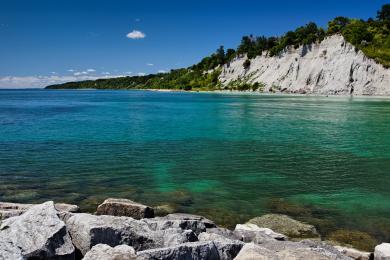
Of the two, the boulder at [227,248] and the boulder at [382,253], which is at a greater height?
the boulder at [227,248]

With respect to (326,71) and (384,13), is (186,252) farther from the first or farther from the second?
(384,13)

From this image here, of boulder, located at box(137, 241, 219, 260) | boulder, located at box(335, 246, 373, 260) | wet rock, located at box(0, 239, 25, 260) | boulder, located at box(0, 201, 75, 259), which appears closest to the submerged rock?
boulder, located at box(335, 246, 373, 260)

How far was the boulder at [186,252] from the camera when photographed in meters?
8.39

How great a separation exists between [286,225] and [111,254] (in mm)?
8000

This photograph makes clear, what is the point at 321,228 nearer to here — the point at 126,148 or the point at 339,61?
the point at 126,148

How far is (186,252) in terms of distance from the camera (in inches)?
344

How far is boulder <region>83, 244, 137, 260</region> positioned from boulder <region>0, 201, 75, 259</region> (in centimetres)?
100

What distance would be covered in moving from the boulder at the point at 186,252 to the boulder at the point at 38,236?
173 cm

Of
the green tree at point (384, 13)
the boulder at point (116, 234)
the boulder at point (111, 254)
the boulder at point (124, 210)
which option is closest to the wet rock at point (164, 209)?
the boulder at point (124, 210)

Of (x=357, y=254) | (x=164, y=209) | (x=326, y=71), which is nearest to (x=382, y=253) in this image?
(x=357, y=254)

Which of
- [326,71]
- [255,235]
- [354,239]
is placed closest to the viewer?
[255,235]

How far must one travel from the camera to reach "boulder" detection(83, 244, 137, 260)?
299 inches

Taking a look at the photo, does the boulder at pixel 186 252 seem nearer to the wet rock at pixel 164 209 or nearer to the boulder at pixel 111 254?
the boulder at pixel 111 254

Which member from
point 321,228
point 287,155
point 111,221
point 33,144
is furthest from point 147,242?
point 33,144
